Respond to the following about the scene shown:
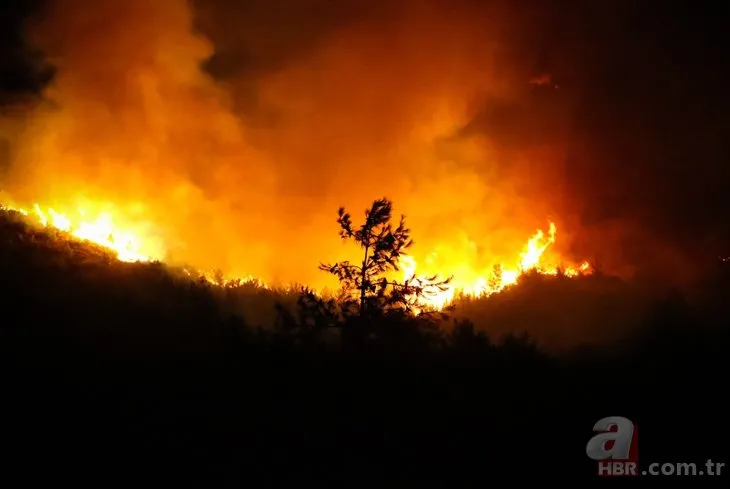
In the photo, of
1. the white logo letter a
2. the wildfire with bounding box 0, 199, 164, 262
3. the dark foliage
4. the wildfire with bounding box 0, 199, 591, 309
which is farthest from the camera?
the wildfire with bounding box 0, 199, 591, 309

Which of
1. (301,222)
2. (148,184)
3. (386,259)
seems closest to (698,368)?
(386,259)

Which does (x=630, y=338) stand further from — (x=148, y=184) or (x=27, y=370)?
(x=148, y=184)

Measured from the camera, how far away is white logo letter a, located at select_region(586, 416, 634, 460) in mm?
13250

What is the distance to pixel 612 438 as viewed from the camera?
1373 centimetres

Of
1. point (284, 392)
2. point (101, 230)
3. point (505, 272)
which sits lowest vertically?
point (284, 392)

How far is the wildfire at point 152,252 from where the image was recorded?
20531 mm

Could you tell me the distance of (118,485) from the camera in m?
10.4

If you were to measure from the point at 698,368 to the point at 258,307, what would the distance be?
14.0 meters

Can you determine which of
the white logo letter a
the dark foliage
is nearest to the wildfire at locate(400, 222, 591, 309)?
the dark foliage

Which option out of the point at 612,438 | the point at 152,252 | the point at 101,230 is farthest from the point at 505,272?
the point at 101,230

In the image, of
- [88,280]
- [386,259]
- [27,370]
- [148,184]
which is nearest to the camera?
[27,370]

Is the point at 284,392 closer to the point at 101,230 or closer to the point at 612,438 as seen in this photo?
the point at 612,438

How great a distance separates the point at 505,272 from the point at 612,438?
1311 centimetres

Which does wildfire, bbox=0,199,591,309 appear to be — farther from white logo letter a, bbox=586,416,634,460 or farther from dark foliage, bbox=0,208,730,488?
white logo letter a, bbox=586,416,634,460
